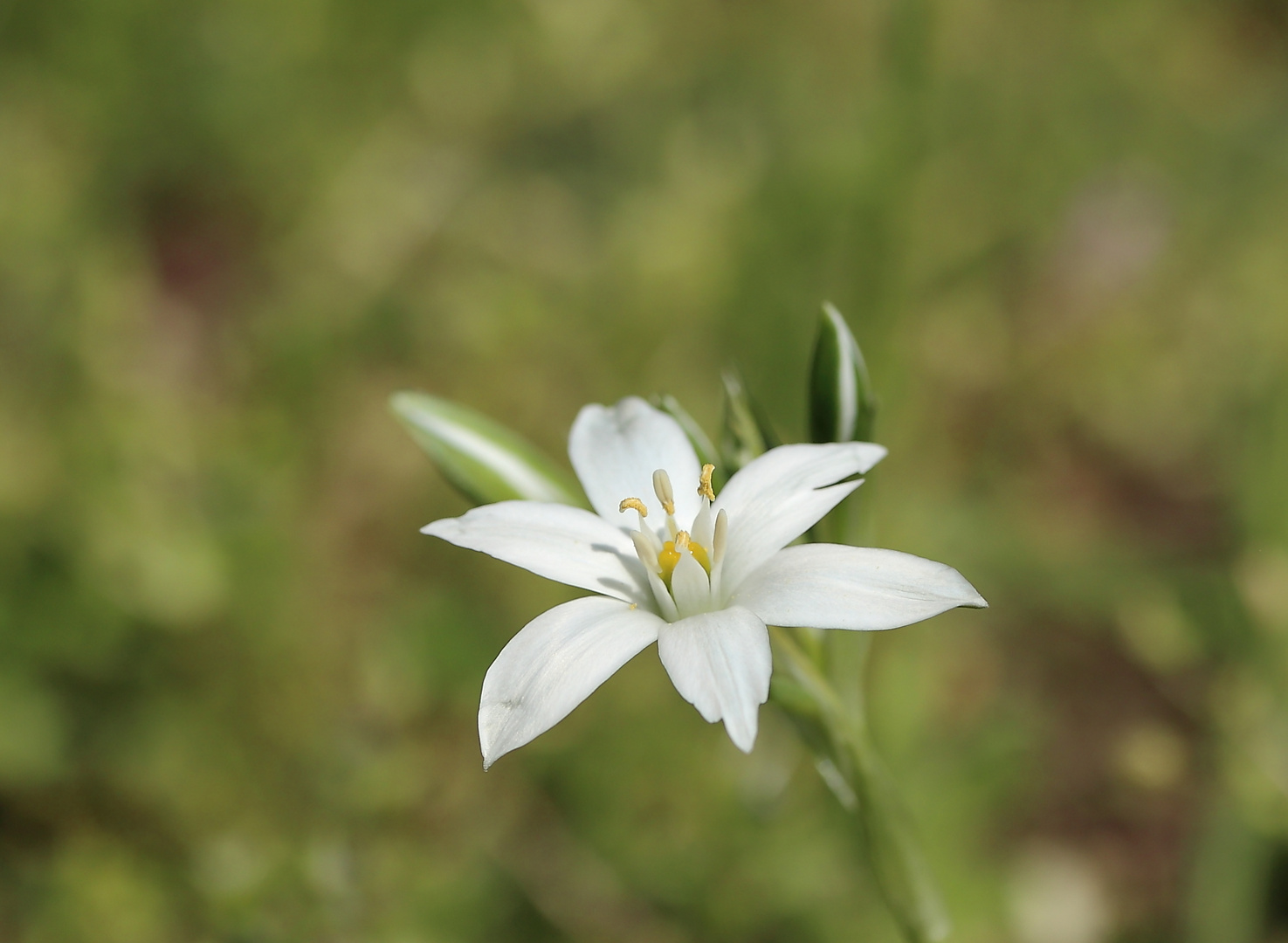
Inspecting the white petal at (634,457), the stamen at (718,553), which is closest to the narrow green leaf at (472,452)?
the white petal at (634,457)

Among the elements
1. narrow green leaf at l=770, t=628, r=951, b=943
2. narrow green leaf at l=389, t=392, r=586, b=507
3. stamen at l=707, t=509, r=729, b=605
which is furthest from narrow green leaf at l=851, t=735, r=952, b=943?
narrow green leaf at l=389, t=392, r=586, b=507

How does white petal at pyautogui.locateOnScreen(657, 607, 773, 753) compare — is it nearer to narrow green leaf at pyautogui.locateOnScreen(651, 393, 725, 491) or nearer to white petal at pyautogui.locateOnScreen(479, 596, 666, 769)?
white petal at pyautogui.locateOnScreen(479, 596, 666, 769)

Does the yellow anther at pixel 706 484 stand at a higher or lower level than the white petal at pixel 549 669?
higher

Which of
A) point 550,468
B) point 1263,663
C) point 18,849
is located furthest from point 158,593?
point 1263,663

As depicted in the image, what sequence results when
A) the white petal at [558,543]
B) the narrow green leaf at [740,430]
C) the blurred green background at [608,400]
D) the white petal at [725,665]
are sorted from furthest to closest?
the blurred green background at [608,400] → the narrow green leaf at [740,430] → the white petal at [558,543] → the white petal at [725,665]

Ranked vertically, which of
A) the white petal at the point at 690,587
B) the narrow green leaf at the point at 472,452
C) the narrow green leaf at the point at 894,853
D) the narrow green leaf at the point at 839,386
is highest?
the narrow green leaf at the point at 839,386

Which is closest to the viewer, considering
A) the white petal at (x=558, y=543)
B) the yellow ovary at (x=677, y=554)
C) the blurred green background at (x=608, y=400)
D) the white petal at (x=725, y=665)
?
the white petal at (x=725, y=665)

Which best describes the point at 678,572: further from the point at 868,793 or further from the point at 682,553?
the point at 868,793

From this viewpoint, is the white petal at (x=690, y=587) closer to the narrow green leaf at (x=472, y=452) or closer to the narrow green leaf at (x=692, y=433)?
the narrow green leaf at (x=692, y=433)

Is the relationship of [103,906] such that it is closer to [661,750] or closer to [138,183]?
[661,750]
